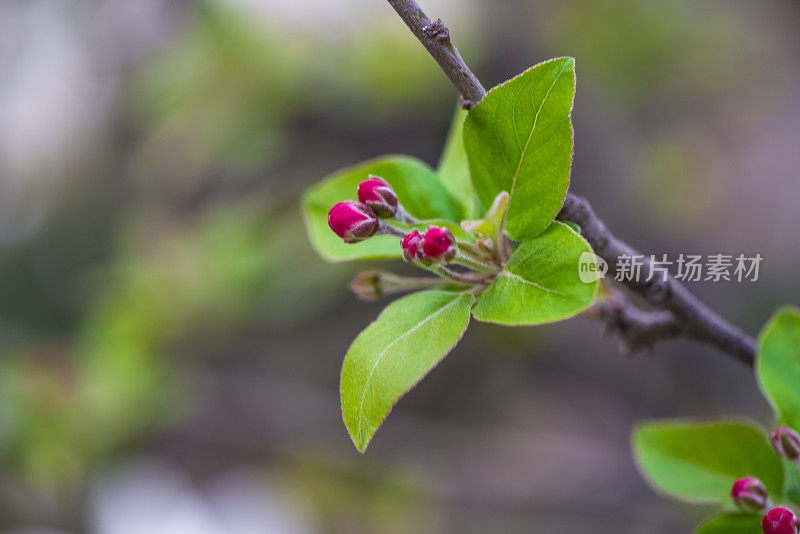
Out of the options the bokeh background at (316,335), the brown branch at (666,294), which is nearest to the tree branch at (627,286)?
the brown branch at (666,294)

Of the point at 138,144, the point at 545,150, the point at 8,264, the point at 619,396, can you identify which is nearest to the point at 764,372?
the point at 545,150

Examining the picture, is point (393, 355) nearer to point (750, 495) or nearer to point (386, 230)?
point (386, 230)

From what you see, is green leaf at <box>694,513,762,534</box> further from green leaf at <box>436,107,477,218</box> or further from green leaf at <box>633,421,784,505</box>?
green leaf at <box>436,107,477,218</box>

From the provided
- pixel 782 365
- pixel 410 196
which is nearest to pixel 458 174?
pixel 410 196

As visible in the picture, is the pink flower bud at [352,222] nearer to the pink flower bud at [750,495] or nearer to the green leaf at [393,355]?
the green leaf at [393,355]

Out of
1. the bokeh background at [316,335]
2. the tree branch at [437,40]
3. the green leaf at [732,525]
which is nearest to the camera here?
the tree branch at [437,40]

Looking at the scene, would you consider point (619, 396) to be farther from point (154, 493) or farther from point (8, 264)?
point (8, 264)
